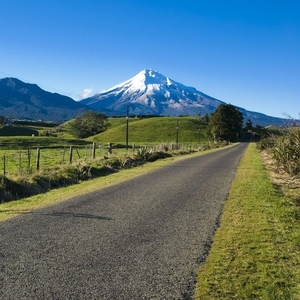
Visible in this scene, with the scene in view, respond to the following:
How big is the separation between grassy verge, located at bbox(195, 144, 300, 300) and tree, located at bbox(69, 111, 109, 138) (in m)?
130

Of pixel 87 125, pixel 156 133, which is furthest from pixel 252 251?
pixel 87 125

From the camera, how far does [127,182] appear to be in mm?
15992

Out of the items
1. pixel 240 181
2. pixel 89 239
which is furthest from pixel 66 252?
pixel 240 181

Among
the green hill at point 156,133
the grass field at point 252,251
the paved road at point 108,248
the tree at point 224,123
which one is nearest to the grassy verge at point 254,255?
the grass field at point 252,251

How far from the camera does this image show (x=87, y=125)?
13938 centimetres

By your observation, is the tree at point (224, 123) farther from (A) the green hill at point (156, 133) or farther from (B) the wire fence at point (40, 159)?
(B) the wire fence at point (40, 159)

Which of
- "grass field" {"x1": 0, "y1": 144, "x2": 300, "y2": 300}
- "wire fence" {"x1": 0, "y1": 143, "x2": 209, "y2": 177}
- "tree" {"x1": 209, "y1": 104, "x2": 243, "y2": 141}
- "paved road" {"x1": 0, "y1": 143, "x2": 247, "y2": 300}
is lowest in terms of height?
"wire fence" {"x1": 0, "y1": 143, "x2": 209, "y2": 177}

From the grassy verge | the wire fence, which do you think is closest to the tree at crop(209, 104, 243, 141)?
the wire fence

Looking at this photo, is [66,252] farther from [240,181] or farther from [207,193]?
[240,181]

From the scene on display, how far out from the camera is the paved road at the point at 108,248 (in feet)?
16.1

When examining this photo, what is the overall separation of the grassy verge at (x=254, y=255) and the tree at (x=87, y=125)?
12981 centimetres

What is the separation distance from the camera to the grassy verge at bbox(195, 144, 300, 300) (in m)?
4.99

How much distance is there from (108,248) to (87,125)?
13518 centimetres

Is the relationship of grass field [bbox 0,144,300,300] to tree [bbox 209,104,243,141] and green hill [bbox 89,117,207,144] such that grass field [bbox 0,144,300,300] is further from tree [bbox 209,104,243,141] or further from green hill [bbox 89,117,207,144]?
green hill [bbox 89,117,207,144]
